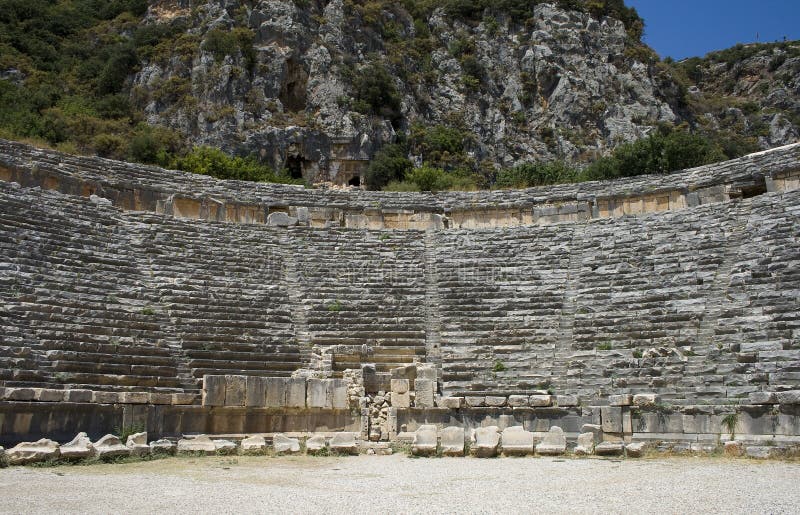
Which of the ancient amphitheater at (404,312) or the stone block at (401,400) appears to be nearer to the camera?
the ancient amphitheater at (404,312)

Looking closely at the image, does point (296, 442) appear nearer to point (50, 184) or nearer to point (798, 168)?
point (50, 184)

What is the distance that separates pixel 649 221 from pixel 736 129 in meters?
29.8

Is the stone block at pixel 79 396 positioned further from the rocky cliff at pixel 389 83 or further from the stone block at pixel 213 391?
the rocky cliff at pixel 389 83

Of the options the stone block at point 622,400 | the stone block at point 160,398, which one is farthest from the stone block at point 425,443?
the stone block at point 160,398

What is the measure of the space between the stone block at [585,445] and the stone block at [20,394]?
723cm

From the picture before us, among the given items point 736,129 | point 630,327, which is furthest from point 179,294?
point 736,129

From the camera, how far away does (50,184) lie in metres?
17.3

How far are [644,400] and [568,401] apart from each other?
1152 millimetres

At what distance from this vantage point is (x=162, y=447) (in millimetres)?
9859

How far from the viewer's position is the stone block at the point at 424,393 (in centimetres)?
1223

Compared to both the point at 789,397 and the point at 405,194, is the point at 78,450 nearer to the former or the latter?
the point at 789,397

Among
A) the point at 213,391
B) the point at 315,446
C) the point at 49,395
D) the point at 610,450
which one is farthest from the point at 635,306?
the point at 49,395

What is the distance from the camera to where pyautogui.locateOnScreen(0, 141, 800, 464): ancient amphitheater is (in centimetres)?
1096

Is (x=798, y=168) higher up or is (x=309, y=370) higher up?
(x=798, y=168)
